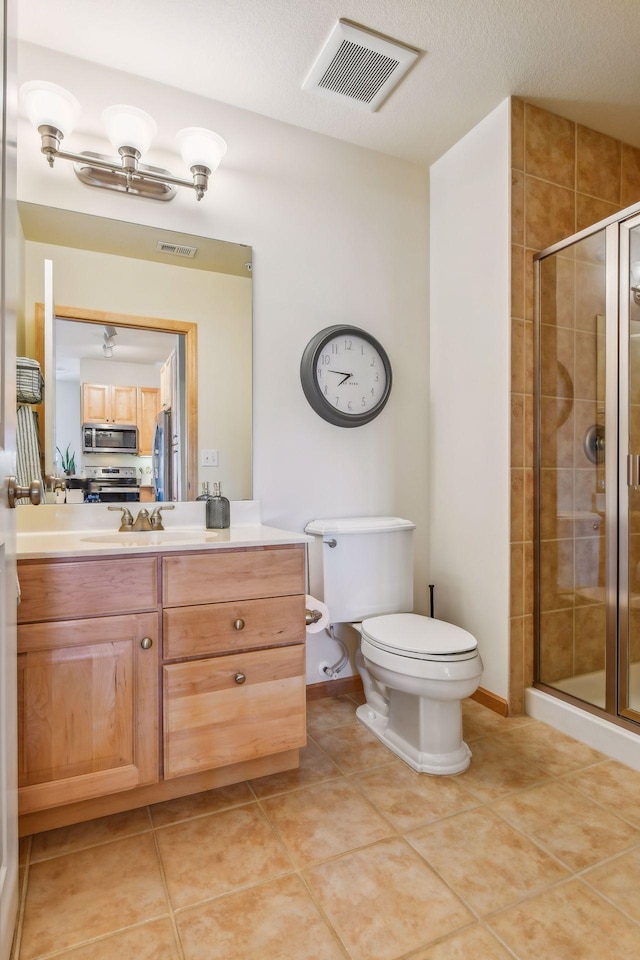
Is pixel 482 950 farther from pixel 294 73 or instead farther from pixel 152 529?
pixel 294 73

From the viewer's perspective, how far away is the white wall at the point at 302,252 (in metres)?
1.94

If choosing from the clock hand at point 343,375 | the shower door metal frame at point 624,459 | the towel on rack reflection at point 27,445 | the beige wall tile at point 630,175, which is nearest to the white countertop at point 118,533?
the towel on rack reflection at point 27,445

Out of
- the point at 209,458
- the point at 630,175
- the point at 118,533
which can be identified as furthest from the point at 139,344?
the point at 630,175

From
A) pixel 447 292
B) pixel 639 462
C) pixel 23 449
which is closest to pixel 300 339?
pixel 447 292

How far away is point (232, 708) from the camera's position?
1587 millimetres

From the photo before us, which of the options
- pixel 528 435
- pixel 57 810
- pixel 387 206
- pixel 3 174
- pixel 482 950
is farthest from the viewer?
pixel 387 206

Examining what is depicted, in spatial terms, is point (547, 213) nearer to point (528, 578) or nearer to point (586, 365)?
point (586, 365)

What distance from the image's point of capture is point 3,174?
95cm

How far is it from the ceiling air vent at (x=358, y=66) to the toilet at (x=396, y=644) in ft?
5.46

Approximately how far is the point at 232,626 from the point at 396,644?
21.8 inches

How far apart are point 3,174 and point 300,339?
1.42 meters

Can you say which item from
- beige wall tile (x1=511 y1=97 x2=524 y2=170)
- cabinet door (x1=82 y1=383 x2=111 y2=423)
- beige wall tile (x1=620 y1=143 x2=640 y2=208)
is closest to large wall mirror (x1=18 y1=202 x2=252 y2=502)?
cabinet door (x1=82 y1=383 x2=111 y2=423)

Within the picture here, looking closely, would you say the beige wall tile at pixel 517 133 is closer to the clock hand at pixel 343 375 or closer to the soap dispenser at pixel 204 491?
the clock hand at pixel 343 375

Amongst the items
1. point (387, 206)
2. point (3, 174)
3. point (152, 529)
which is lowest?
point (152, 529)
